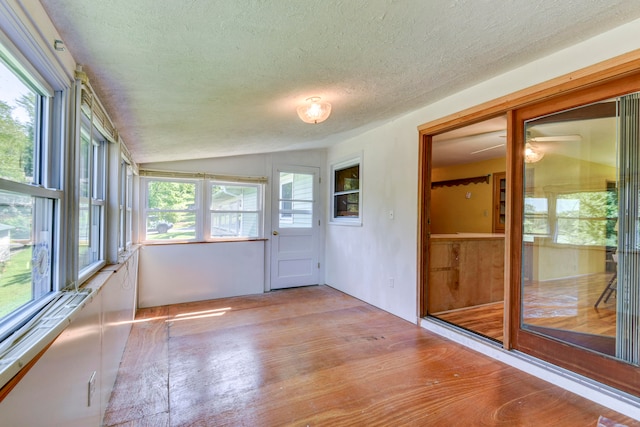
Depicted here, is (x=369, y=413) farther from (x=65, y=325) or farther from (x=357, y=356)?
(x=65, y=325)

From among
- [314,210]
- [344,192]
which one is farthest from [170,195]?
[344,192]

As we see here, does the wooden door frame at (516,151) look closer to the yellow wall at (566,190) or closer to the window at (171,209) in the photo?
the yellow wall at (566,190)

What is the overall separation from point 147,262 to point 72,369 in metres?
2.95

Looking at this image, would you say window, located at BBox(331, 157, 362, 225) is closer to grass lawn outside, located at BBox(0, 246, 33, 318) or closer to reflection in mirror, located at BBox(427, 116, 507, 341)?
reflection in mirror, located at BBox(427, 116, 507, 341)

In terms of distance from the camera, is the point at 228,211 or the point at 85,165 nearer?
the point at 85,165

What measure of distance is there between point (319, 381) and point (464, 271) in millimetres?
2409

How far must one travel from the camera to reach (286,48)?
60.8 inches

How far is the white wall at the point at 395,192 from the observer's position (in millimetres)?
2133

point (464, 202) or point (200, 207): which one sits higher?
point (464, 202)

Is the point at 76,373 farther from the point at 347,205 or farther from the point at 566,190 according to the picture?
the point at 347,205

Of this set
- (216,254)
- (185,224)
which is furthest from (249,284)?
(185,224)

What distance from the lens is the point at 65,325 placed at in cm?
106

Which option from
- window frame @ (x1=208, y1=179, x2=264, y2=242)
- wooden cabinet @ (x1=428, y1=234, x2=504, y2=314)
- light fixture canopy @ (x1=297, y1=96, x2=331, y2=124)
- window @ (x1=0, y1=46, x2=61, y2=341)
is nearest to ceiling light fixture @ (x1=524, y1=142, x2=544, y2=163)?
wooden cabinet @ (x1=428, y1=234, x2=504, y2=314)

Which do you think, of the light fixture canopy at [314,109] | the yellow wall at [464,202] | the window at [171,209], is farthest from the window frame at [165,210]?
the yellow wall at [464,202]
